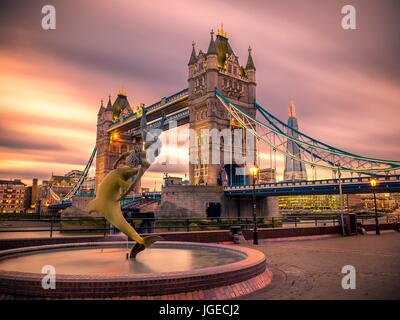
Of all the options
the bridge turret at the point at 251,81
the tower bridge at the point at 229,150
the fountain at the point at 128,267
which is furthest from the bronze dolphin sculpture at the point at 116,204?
the bridge turret at the point at 251,81

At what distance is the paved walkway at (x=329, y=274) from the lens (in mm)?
6668

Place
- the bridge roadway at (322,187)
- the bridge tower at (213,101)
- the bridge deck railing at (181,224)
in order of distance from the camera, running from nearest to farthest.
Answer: the bridge deck railing at (181,224) → the bridge roadway at (322,187) → the bridge tower at (213,101)

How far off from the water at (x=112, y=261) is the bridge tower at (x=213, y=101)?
138 ft

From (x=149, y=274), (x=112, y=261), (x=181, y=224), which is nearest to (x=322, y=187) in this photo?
(x=181, y=224)

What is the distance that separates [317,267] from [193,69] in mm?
55647

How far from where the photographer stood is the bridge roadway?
37.1 metres

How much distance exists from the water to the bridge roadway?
3267cm

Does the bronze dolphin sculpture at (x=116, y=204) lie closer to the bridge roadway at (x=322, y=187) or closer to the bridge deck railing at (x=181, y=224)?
the bridge deck railing at (x=181, y=224)

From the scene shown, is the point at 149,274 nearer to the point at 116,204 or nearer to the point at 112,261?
the point at 112,261

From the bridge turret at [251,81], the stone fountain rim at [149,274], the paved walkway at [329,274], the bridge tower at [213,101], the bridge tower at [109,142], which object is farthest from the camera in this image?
the bridge tower at [109,142]

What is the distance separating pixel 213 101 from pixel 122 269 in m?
49.8

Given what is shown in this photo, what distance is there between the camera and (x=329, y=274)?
867cm
